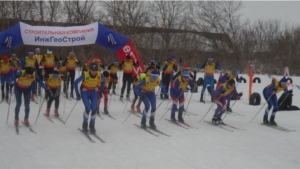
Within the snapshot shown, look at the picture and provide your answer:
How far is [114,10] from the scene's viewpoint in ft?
91.3

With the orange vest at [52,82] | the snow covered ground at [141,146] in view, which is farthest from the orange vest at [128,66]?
the orange vest at [52,82]

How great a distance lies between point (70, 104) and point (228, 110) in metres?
6.36

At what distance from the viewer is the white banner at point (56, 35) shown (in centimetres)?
1203

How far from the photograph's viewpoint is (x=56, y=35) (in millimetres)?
12188

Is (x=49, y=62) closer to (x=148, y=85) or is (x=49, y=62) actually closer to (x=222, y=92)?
(x=148, y=85)

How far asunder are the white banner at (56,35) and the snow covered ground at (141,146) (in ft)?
10.4

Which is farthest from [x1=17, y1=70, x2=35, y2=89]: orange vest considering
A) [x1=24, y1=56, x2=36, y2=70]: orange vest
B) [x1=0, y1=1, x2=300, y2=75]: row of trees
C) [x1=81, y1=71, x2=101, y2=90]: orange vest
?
[x1=0, y1=1, x2=300, y2=75]: row of trees

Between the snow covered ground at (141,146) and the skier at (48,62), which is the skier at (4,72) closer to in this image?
the skier at (48,62)

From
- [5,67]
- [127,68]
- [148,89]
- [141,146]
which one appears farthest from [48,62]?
[141,146]

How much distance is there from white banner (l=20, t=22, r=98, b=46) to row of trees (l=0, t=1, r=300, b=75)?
10640mm

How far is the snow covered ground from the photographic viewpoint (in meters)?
6.14

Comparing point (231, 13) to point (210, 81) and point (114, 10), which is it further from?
point (210, 81)

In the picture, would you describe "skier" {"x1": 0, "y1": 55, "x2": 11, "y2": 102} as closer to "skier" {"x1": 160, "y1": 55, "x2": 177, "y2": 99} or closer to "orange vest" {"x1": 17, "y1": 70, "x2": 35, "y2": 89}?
"orange vest" {"x1": 17, "y1": 70, "x2": 35, "y2": 89}

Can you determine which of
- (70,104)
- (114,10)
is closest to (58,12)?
(114,10)
